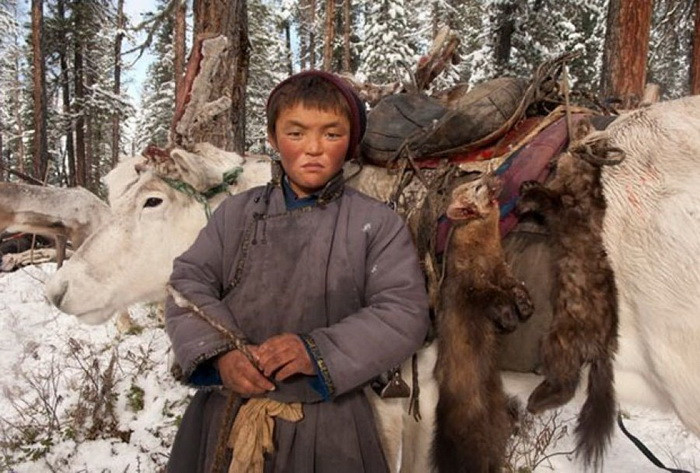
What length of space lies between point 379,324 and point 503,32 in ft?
56.6

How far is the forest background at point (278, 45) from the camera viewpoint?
914 cm

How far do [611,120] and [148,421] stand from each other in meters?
4.27

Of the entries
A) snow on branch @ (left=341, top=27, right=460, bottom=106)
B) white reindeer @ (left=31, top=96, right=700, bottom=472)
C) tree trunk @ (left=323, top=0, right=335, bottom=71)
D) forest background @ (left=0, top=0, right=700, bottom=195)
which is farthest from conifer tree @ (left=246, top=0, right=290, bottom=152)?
white reindeer @ (left=31, top=96, right=700, bottom=472)

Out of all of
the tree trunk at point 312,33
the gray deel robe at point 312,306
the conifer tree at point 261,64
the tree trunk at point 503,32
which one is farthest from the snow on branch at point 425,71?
the tree trunk at point 312,33

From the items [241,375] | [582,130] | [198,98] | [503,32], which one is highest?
[503,32]

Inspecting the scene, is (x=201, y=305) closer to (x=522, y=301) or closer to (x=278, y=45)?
(x=522, y=301)

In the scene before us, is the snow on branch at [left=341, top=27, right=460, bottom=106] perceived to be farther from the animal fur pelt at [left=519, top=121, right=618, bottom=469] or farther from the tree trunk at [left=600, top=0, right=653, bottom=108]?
the tree trunk at [left=600, top=0, right=653, bottom=108]

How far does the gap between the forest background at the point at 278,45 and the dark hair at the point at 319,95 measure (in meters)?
3.84

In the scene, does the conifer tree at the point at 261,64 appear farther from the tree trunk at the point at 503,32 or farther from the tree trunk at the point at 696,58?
the tree trunk at the point at 696,58

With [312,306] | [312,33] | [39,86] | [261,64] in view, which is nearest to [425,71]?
[312,306]

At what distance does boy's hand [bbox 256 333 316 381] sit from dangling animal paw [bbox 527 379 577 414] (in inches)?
36.6

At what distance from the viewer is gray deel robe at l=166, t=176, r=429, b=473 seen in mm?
1597

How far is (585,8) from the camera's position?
55.9 feet

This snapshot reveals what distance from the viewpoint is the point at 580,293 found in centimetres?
179
